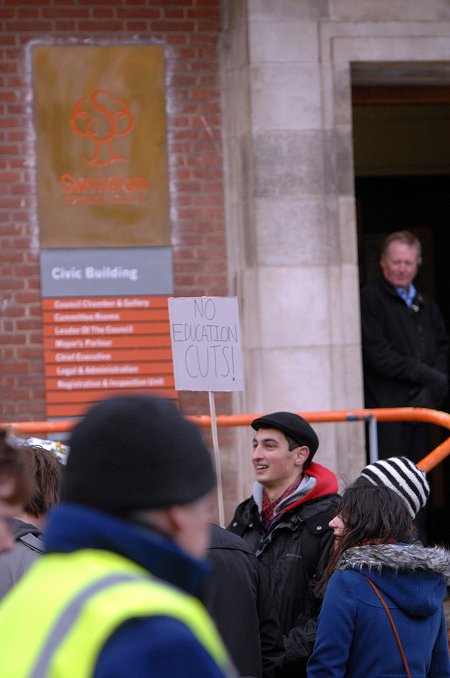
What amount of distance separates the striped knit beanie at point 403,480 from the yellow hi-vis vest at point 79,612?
2858mm

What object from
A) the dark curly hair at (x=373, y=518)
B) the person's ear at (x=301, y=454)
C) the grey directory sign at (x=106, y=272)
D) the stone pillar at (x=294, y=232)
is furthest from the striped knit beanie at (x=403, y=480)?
the grey directory sign at (x=106, y=272)

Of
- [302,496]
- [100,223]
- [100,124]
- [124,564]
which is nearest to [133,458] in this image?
[124,564]

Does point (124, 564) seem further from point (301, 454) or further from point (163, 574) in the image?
point (301, 454)

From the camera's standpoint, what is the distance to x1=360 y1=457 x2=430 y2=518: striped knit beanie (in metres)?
4.39

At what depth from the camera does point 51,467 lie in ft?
12.2

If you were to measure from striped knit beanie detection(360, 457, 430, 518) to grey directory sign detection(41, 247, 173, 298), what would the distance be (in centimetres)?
424

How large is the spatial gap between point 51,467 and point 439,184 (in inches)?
343

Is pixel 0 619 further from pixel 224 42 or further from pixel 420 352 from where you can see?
pixel 224 42

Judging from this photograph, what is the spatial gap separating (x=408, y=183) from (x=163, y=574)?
10502mm

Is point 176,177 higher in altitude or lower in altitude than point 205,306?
higher

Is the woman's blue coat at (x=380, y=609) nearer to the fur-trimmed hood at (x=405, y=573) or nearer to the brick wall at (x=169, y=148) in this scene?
the fur-trimmed hood at (x=405, y=573)

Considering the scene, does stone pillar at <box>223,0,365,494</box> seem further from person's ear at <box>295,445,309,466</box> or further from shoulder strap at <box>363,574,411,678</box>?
shoulder strap at <box>363,574,411,678</box>

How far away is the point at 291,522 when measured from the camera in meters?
4.88

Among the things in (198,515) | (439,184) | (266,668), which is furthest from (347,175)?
(198,515)
